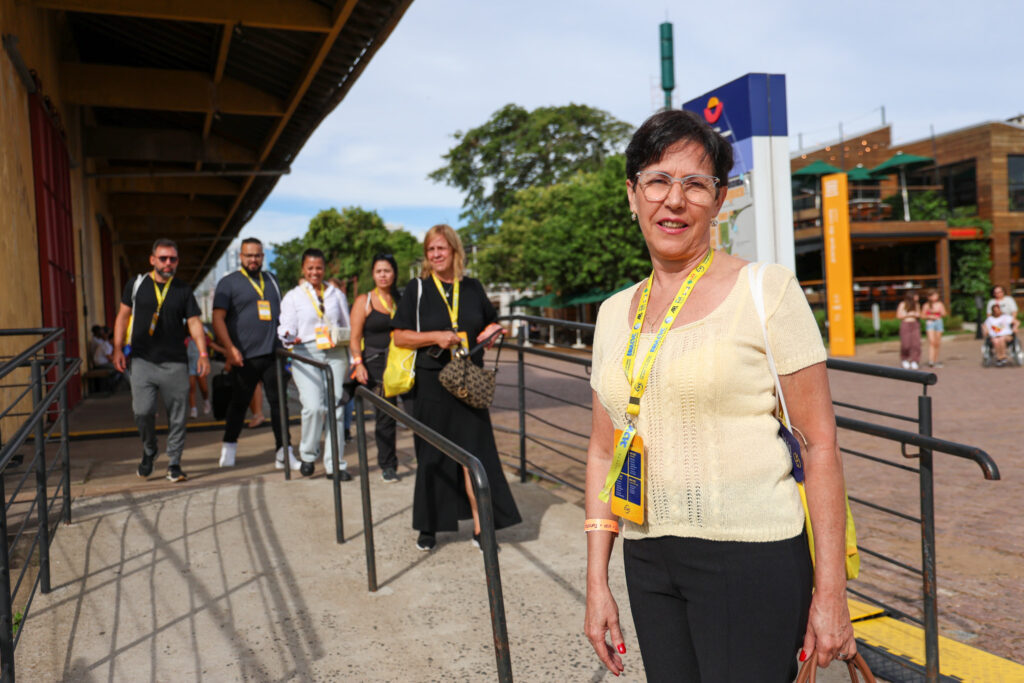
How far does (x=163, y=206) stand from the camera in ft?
74.0

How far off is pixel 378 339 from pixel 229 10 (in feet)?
13.8

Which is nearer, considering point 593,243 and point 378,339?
point 378,339

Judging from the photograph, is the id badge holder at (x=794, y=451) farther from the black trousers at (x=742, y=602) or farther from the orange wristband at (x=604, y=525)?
the orange wristband at (x=604, y=525)

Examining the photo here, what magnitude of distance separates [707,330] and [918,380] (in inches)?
67.6

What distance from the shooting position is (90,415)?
11.7 metres

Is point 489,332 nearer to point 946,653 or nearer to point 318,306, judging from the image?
point 318,306

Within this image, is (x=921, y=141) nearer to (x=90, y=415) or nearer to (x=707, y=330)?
(x=90, y=415)

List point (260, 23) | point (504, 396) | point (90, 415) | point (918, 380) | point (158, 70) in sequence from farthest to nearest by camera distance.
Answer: point (504, 396) < point (158, 70) < point (90, 415) < point (260, 23) < point (918, 380)

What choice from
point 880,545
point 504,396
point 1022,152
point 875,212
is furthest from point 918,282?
point 880,545

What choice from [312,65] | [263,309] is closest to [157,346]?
[263,309]

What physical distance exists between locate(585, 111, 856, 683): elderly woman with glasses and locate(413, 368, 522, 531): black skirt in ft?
9.58

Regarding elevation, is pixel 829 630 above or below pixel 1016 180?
below

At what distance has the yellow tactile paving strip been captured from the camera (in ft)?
10.6

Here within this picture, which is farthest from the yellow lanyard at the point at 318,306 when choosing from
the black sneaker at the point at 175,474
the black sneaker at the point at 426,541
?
the black sneaker at the point at 426,541
